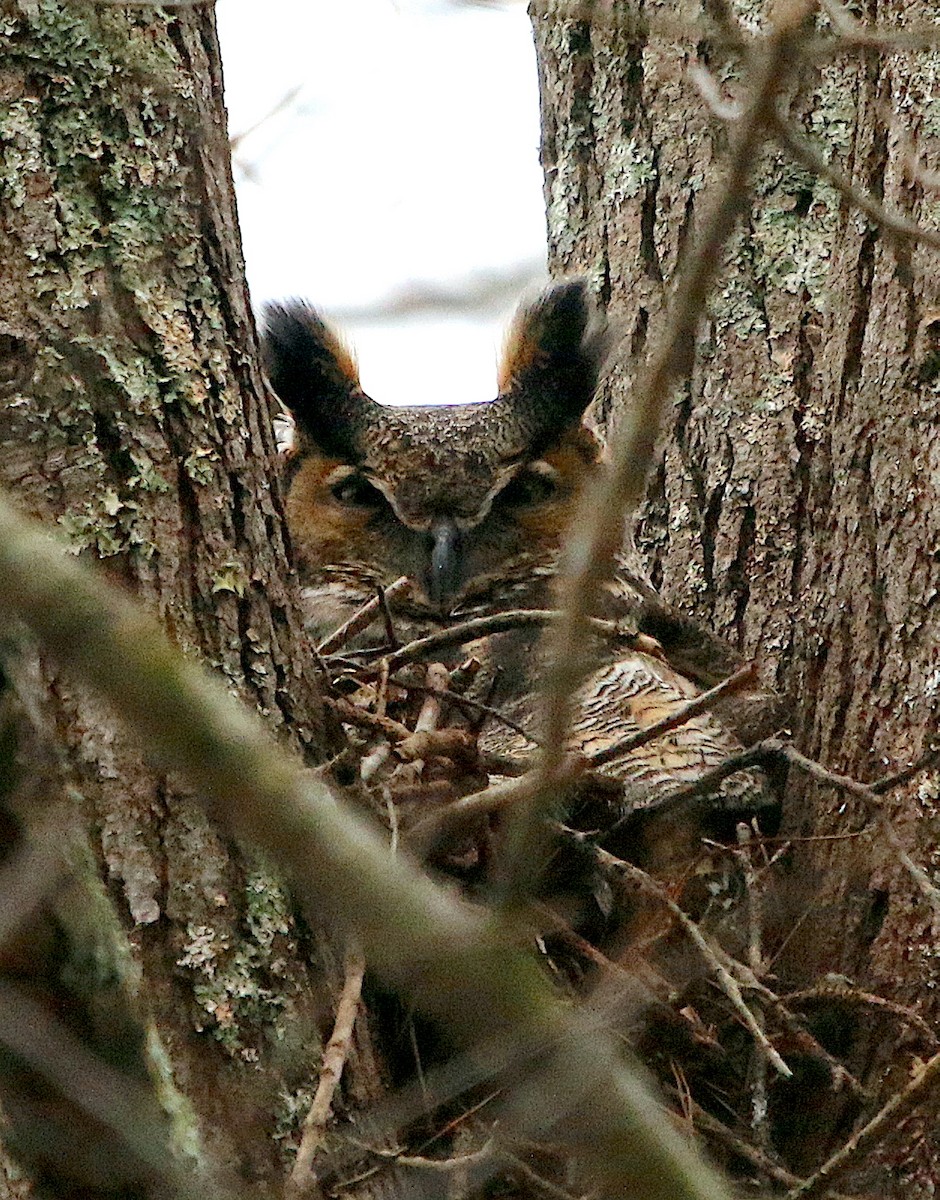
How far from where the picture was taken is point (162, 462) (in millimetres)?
1756

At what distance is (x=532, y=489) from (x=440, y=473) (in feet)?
0.64

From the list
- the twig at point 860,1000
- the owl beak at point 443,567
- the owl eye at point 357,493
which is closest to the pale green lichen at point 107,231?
the twig at point 860,1000

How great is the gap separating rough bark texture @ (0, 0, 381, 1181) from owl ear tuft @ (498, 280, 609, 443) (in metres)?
1.24

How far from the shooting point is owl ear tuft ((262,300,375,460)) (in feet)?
10.3

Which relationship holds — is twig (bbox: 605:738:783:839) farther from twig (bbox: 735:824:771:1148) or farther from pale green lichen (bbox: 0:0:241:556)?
pale green lichen (bbox: 0:0:241:556)

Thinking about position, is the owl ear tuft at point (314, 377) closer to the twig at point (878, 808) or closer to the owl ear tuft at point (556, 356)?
the owl ear tuft at point (556, 356)

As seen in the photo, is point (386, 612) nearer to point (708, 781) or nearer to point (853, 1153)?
point (708, 781)

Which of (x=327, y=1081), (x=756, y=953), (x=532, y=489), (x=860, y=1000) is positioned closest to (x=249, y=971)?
(x=327, y=1081)

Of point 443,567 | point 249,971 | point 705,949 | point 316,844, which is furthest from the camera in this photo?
point 443,567

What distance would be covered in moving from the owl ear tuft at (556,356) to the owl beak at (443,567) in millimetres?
318

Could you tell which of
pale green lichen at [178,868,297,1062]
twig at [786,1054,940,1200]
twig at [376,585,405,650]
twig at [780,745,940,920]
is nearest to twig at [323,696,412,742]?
twig at [376,585,405,650]

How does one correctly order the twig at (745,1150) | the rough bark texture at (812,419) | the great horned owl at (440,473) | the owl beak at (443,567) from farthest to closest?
1. the great horned owl at (440,473)
2. the owl beak at (443,567)
3. the rough bark texture at (812,419)
4. the twig at (745,1150)

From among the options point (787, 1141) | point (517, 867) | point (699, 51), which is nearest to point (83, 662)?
point (517, 867)

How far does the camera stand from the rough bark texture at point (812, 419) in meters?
2.20
